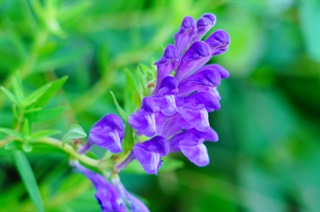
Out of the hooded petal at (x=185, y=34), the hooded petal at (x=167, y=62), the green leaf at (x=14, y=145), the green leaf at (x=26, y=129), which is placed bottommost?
the green leaf at (x=14, y=145)

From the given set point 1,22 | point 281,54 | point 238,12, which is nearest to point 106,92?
point 1,22

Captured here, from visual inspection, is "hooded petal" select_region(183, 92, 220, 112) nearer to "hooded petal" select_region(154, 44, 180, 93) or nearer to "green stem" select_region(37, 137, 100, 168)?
"hooded petal" select_region(154, 44, 180, 93)

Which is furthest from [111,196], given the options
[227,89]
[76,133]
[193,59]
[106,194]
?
[227,89]

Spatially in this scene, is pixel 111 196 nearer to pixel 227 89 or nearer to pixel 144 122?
pixel 144 122

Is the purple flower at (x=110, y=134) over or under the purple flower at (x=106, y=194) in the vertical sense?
over

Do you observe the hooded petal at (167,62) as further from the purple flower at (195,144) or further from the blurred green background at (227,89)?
the blurred green background at (227,89)

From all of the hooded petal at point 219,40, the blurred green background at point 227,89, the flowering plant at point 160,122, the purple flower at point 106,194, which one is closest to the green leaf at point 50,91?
the flowering plant at point 160,122
